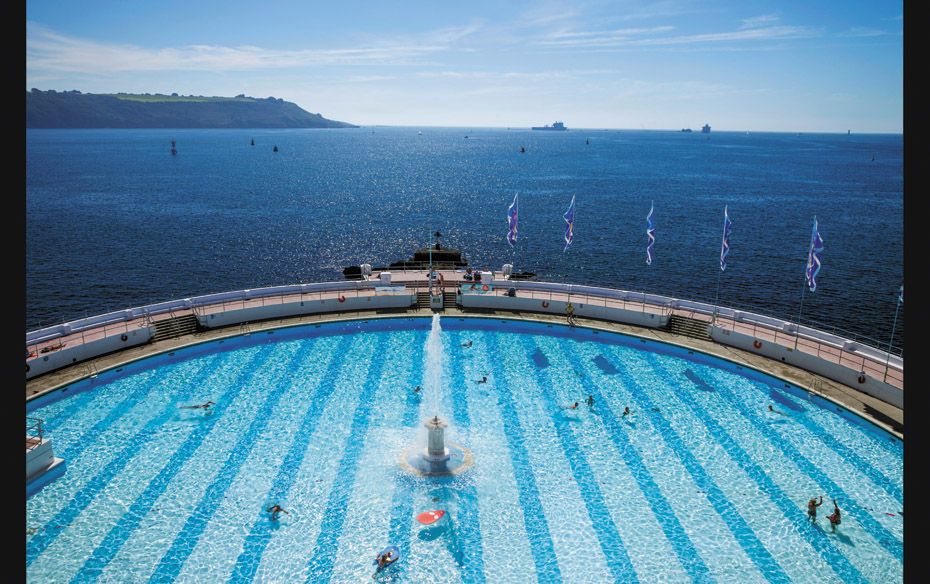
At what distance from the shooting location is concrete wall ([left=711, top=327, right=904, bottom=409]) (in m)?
25.7

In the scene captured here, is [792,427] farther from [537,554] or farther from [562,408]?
[537,554]

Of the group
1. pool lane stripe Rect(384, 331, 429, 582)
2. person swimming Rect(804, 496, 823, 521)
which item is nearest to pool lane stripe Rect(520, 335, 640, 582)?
person swimming Rect(804, 496, 823, 521)

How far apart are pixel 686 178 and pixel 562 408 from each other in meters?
131

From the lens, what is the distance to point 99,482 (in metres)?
20.3

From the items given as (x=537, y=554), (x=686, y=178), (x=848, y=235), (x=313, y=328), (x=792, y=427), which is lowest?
(x=537, y=554)

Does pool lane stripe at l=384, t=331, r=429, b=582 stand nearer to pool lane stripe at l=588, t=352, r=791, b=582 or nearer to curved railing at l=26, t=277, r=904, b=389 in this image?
pool lane stripe at l=588, t=352, r=791, b=582

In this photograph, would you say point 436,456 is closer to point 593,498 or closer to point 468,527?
point 468,527

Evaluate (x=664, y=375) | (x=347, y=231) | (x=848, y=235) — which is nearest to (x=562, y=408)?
(x=664, y=375)

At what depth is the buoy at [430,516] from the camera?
18.7 metres

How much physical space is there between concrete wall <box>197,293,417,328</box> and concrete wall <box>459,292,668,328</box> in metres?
A: 4.17

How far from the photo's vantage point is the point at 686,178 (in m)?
142

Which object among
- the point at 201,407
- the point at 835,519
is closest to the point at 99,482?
the point at 201,407
